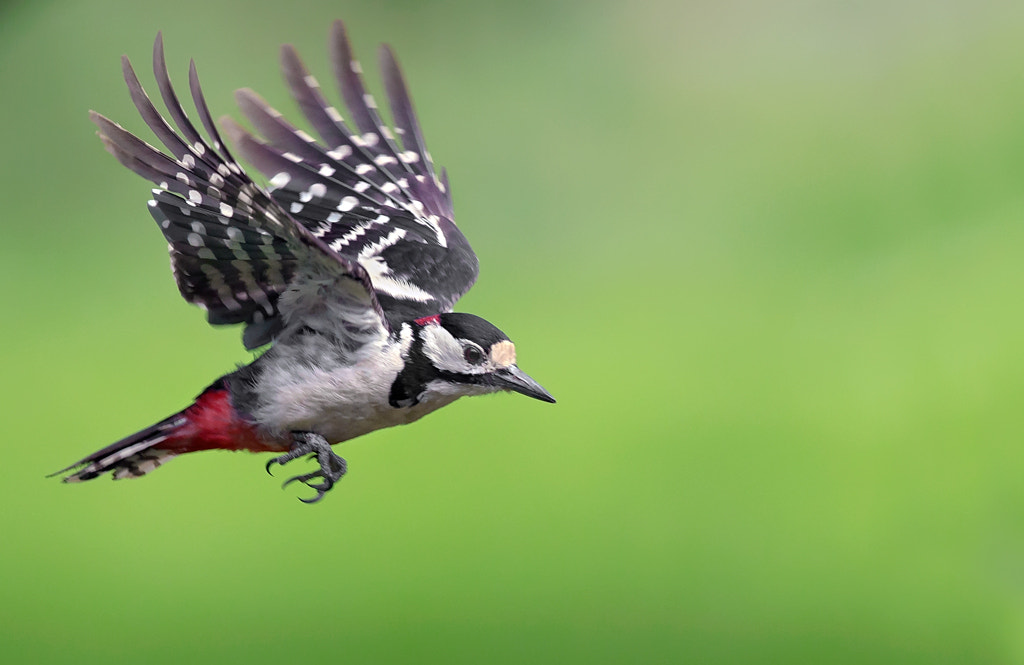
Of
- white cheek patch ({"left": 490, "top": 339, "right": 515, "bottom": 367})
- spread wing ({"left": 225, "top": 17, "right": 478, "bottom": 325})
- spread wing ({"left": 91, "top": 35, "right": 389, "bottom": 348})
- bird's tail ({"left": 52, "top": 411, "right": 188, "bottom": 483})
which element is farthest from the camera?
spread wing ({"left": 225, "top": 17, "right": 478, "bottom": 325})

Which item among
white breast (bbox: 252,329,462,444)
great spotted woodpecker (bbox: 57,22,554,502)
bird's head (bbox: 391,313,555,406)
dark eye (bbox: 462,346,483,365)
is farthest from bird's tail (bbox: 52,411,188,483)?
dark eye (bbox: 462,346,483,365)

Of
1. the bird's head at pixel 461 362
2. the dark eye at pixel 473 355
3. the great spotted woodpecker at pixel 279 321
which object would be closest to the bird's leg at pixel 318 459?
the great spotted woodpecker at pixel 279 321

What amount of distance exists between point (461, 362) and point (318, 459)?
1.31ft

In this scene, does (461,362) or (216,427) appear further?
(216,427)

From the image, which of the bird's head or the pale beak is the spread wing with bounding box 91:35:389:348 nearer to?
the bird's head

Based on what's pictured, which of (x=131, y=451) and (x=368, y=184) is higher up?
(x=368, y=184)

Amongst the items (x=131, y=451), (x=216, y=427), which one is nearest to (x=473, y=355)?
(x=216, y=427)

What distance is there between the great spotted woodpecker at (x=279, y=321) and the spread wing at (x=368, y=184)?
1cm

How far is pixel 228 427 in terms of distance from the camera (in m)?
2.66

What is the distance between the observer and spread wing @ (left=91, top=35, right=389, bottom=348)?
2193mm

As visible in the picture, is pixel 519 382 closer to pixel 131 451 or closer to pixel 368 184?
pixel 131 451

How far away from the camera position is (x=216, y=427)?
2.67m

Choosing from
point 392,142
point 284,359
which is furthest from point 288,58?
point 284,359

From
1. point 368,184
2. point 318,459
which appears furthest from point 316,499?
point 368,184
